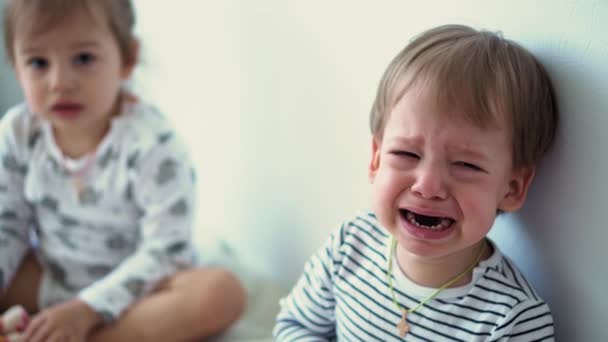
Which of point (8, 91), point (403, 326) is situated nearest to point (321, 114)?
point (403, 326)

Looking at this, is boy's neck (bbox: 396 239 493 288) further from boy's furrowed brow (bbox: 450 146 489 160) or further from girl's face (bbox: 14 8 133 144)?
girl's face (bbox: 14 8 133 144)

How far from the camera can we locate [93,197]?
3.85 feet

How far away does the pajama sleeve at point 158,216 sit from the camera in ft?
3.67

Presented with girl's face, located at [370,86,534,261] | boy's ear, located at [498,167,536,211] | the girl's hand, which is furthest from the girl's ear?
boy's ear, located at [498,167,536,211]

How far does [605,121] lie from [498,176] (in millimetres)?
110

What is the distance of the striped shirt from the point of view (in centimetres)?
69

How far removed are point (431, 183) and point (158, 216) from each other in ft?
2.03

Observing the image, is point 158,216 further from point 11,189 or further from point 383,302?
point 383,302

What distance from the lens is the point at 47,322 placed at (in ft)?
3.41

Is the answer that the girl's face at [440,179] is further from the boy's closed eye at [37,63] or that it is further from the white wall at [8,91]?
the white wall at [8,91]

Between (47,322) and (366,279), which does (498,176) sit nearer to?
(366,279)

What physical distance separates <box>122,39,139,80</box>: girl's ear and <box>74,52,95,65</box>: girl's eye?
0.31 ft

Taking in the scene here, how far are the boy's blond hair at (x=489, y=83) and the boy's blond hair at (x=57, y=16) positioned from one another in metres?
0.64

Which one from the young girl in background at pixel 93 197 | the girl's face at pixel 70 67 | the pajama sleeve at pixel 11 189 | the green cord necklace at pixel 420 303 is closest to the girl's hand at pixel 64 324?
the young girl in background at pixel 93 197
